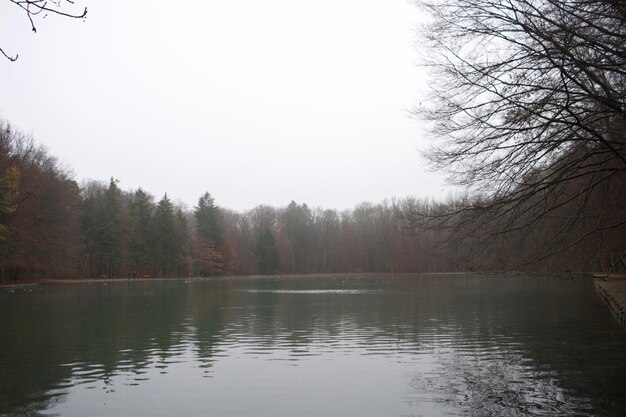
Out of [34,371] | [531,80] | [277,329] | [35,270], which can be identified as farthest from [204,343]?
[35,270]

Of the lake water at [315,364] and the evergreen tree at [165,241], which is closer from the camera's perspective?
the lake water at [315,364]

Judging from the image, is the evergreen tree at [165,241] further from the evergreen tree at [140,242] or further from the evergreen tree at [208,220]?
the evergreen tree at [208,220]

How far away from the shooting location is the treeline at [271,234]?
9594 mm

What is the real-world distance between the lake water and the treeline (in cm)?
258

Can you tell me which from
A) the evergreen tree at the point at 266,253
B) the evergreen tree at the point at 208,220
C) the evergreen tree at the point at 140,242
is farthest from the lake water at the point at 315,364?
the evergreen tree at the point at 266,253

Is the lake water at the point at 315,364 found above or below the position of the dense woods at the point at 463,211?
below

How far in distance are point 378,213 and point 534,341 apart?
344 feet

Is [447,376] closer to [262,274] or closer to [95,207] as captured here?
[95,207]

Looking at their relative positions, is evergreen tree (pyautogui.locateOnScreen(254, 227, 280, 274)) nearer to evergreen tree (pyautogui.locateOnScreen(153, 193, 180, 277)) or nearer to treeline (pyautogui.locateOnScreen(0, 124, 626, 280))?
treeline (pyautogui.locateOnScreen(0, 124, 626, 280))

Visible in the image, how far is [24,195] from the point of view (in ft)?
172

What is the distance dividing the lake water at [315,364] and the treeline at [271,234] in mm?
2585

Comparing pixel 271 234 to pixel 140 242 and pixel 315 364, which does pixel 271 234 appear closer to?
pixel 140 242

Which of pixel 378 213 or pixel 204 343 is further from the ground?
pixel 378 213

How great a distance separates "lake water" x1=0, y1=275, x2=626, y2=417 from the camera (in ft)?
35.0
